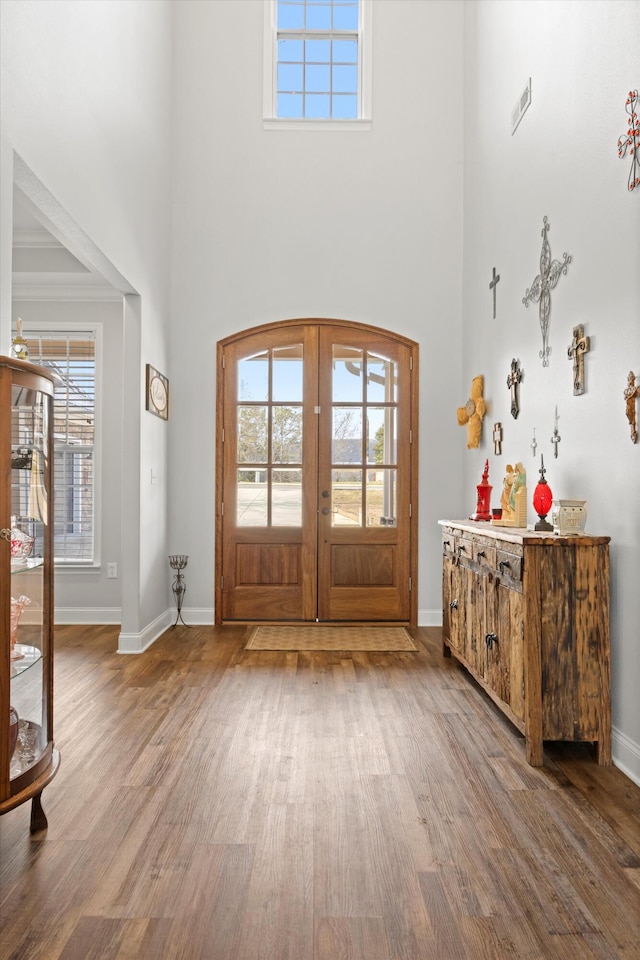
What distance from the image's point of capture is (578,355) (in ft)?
11.2

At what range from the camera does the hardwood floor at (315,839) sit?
1.83 meters

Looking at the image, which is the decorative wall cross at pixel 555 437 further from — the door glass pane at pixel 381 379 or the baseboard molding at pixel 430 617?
the baseboard molding at pixel 430 617

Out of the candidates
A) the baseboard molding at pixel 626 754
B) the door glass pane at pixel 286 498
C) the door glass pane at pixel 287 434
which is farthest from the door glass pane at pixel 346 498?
the baseboard molding at pixel 626 754

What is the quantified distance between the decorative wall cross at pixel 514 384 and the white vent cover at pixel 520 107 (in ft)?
4.71

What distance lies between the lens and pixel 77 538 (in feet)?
19.4

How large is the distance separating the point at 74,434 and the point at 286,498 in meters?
1.77

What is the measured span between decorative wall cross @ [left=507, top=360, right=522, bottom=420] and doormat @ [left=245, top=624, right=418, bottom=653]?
5.82 ft

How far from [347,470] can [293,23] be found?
375 cm

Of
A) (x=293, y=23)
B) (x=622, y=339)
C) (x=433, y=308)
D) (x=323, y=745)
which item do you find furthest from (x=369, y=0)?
(x=323, y=745)

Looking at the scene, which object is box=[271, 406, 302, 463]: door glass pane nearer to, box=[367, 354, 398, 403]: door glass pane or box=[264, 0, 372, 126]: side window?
box=[367, 354, 398, 403]: door glass pane

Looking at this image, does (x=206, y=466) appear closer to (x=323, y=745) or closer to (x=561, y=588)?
(x=323, y=745)

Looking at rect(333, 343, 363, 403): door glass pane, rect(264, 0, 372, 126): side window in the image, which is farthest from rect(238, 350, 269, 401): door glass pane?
rect(264, 0, 372, 126): side window

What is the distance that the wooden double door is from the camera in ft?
19.4

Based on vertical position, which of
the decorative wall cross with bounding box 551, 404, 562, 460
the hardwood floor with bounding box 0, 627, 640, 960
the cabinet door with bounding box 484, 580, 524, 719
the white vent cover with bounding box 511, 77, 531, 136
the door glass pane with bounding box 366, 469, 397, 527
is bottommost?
the hardwood floor with bounding box 0, 627, 640, 960
